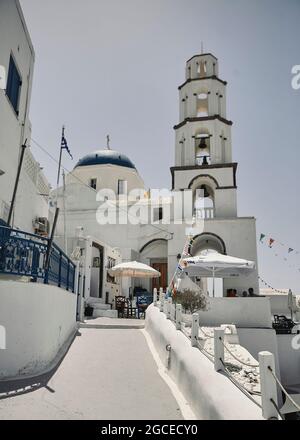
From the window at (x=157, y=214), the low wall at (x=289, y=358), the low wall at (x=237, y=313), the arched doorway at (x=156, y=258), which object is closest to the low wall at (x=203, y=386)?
the low wall at (x=237, y=313)

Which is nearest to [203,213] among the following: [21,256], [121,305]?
[121,305]

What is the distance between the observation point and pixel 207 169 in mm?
24891

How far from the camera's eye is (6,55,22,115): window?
A: 9.98m

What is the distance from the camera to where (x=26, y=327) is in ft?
21.2

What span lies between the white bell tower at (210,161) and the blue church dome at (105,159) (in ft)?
23.7

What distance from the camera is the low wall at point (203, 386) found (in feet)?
13.1

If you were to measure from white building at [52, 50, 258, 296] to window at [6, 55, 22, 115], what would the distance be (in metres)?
14.6

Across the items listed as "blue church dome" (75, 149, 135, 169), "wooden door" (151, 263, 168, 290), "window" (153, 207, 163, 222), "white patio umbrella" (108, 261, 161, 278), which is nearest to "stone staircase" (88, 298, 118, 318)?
"white patio umbrella" (108, 261, 161, 278)

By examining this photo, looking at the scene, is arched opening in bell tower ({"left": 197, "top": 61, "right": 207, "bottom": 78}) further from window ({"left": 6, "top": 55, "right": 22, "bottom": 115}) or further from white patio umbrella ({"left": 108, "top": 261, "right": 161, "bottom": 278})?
window ({"left": 6, "top": 55, "right": 22, "bottom": 115})

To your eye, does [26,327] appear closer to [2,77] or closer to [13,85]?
[2,77]

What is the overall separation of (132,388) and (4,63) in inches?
330

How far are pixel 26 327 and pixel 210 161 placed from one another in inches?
808

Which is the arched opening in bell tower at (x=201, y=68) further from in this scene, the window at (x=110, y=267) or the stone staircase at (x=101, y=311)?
the stone staircase at (x=101, y=311)
